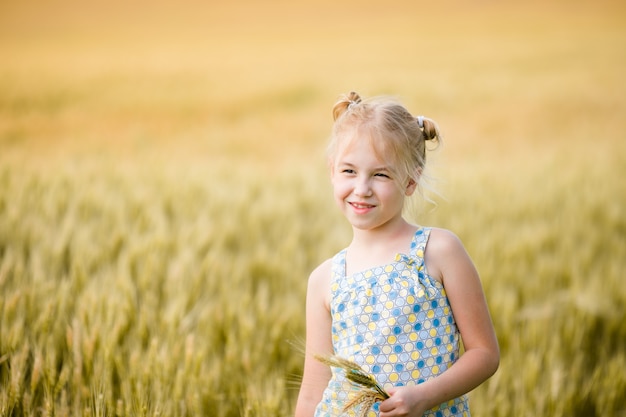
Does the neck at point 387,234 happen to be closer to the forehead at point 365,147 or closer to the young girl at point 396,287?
the young girl at point 396,287

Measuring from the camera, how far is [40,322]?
80.2 inches

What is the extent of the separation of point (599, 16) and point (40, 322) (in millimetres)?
13180

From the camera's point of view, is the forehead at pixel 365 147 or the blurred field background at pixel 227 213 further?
the blurred field background at pixel 227 213

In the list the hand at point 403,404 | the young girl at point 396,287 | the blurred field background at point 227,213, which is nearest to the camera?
the hand at point 403,404

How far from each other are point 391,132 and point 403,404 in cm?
58

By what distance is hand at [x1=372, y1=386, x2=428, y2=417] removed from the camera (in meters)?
1.23

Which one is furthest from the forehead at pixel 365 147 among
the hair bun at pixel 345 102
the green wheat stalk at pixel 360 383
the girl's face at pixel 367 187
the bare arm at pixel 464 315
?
the green wheat stalk at pixel 360 383

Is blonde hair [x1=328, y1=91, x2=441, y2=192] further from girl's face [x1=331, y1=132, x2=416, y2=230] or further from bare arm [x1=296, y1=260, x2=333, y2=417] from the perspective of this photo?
bare arm [x1=296, y1=260, x2=333, y2=417]

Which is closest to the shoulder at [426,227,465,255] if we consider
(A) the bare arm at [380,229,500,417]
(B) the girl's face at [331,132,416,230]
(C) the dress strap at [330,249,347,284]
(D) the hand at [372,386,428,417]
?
(A) the bare arm at [380,229,500,417]

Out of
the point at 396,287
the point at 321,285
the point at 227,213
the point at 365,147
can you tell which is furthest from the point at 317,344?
the point at 227,213

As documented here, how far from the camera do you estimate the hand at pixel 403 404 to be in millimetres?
1231

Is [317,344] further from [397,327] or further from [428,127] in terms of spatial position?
[428,127]

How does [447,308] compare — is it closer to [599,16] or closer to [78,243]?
[78,243]

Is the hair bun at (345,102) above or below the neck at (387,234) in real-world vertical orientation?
above
